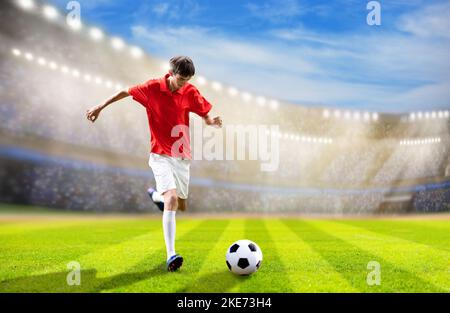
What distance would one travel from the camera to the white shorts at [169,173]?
5.23 m

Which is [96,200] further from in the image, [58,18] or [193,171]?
[58,18]

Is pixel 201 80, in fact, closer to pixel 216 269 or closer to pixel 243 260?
pixel 216 269

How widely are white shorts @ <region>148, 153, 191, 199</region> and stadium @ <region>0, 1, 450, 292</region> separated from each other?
988 mm

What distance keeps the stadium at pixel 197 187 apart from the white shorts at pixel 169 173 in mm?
988

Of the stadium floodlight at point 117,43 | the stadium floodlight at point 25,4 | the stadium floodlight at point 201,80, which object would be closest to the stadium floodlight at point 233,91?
the stadium floodlight at point 201,80

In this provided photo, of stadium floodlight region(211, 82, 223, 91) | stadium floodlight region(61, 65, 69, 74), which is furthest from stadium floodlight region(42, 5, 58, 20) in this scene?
stadium floodlight region(211, 82, 223, 91)

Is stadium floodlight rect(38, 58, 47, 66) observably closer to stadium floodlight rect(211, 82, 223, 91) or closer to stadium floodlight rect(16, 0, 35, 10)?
stadium floodlight rect(16, 0, 35, 10)

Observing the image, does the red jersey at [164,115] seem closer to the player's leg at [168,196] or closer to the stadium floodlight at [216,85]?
the player's leg at [168,196]

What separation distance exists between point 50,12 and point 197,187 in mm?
15240

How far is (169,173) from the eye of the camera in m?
5.26

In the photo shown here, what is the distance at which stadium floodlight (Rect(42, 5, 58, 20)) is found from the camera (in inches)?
825

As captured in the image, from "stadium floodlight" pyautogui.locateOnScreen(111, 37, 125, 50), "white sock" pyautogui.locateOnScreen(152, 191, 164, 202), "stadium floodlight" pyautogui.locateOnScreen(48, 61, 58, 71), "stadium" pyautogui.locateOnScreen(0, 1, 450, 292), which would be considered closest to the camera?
"stadium" pyautogui.locateOnScreen(0, 1, 450, 292)

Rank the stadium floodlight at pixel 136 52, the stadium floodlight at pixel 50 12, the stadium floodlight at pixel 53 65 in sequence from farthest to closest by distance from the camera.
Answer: the stadium floodlight at pixel 53 65, the stadium floodlight at pixel 136 52, the stadium floodlight at pixel 50 12
